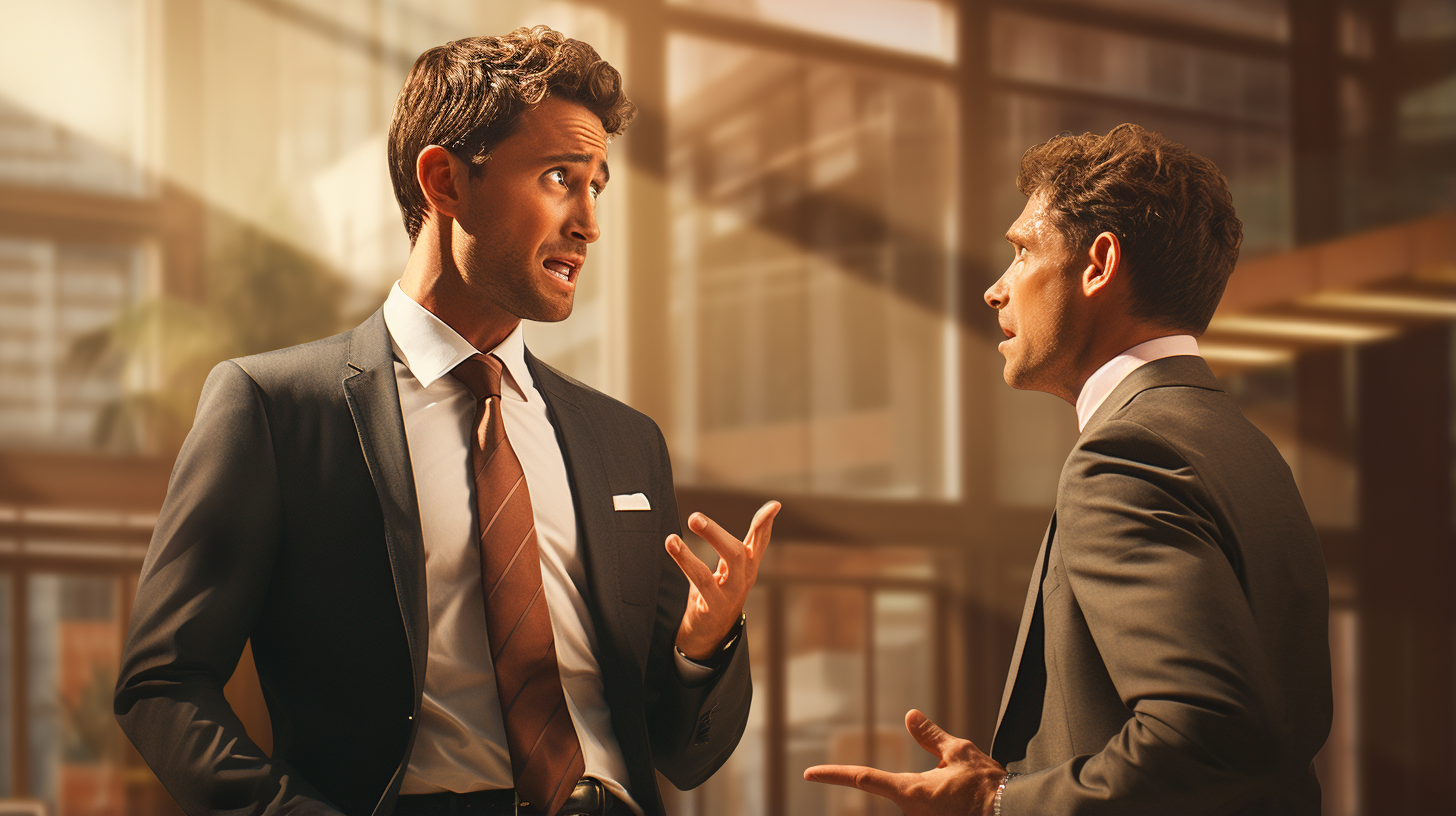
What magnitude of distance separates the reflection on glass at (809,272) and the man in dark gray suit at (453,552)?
151 inches

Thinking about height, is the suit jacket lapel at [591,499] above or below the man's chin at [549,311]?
below

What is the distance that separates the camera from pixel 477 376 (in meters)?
1.68

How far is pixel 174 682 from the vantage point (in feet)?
4.50

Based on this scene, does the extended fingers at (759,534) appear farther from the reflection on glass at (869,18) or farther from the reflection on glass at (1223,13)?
the reflection on glass at (1223,13)

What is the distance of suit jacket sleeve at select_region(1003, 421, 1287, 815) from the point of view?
1.22 metres

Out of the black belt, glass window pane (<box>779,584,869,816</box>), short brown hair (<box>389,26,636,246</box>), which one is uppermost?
short brown hair (<box>389,26,636,246</box>)

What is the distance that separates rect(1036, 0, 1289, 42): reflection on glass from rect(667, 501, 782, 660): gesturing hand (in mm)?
5623

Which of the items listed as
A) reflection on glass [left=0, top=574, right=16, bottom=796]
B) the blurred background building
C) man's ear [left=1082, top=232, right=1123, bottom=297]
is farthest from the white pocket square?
reflection on glass [left=0, top=574, right=16, bottom=796]

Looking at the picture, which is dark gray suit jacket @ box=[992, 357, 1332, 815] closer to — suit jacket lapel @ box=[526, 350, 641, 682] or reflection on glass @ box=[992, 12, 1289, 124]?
suit jacket lapel @ box=[526, 350, 641, 682]

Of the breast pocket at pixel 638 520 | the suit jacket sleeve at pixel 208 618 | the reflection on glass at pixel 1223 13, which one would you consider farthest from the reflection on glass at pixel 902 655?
the suit jacket sleeve at pixel 208 618

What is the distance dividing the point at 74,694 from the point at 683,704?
4375 mm

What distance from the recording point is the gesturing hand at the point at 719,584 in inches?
63.4

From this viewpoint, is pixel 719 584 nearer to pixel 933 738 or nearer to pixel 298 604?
pixel 933 738

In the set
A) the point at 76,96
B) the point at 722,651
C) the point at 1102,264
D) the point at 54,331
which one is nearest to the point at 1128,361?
the point at 1102,264
